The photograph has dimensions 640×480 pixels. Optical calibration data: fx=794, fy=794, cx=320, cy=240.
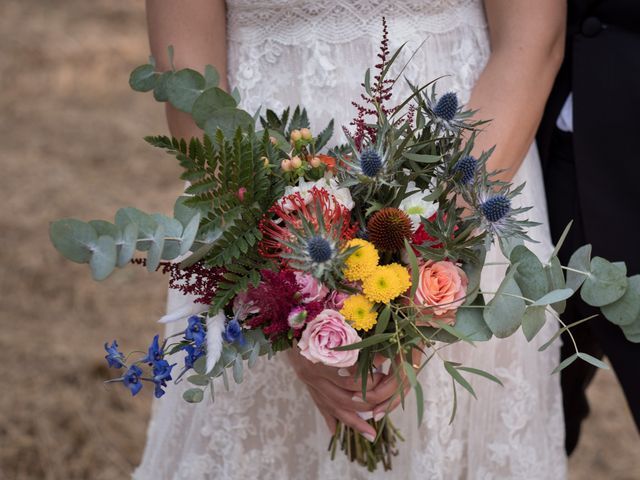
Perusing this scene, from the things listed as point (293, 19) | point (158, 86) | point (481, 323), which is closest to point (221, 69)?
point (293, 19)

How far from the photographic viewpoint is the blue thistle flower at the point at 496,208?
36.5 inches

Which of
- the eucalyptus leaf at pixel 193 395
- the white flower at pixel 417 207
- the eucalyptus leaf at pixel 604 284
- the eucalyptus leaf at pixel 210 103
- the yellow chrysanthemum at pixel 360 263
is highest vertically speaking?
the eucalyptus leaf at pixel 210 103

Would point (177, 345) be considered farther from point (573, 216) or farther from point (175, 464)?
point (573, 216)

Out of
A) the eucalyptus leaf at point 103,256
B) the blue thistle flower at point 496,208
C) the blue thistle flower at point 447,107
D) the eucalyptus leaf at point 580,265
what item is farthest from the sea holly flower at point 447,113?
the eucalyptus leaf at point 103,256

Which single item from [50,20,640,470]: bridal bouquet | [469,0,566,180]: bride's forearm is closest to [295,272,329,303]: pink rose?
[50,20,640,470]: bridal bouquet

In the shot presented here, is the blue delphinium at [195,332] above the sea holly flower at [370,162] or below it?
below

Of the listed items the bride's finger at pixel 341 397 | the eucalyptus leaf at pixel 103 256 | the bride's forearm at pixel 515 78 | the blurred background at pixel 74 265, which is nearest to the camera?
the eucalyptus leaf at pixel 103 256

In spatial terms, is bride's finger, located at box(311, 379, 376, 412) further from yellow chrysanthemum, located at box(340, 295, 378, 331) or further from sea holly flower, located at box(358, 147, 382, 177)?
sea holly flower, located at box(358, 147, 382, 177)

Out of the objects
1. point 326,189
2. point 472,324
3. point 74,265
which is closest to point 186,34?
point 326,189

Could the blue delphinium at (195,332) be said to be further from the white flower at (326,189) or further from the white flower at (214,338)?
the white flower at (326,189)

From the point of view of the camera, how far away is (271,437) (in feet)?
4.78

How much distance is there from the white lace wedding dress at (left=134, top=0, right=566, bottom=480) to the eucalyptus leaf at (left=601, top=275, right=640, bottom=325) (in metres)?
0.40

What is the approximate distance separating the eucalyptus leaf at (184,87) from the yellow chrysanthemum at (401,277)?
39cm

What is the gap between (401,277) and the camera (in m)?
0.96
